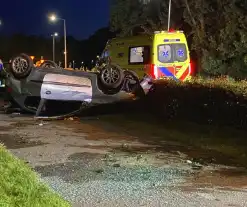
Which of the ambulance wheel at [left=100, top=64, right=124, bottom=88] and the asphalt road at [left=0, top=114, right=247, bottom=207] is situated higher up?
the ambulance wheel at [left=100, top=64, right=124, bottom=88]

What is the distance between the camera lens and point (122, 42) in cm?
1786

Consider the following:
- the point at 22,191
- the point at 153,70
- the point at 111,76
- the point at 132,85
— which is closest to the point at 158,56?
the point at 153,70

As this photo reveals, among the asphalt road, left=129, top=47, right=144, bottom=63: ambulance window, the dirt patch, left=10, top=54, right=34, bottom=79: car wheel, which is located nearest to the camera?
the asphalt road

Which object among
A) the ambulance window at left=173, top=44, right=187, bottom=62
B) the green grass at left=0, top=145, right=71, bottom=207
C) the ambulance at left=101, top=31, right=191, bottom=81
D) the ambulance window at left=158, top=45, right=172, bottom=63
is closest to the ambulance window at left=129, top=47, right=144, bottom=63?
the ambulance at left=101, top=31, right=191, bottom=81

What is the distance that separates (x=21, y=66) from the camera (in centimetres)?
A: 1320

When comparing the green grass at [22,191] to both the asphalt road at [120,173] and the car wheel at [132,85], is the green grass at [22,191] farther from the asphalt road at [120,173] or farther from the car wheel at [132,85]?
the car wheel at [132,85]

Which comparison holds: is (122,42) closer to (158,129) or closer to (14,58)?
(14,58)

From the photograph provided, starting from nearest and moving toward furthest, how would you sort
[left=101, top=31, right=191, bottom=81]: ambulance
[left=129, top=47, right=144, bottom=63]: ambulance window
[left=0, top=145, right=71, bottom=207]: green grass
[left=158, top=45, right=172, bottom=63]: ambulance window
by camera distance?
1. [left=0, top=145, right=71, bottom=207]: green grass
2. [left=101, top=31, right=191, bottom=81]: ambulance
3. [left=158, top=45, right=172, bottom=63]: ambulance window
4. [left=129, top=47, right=144, bottom=63]: ambulance window

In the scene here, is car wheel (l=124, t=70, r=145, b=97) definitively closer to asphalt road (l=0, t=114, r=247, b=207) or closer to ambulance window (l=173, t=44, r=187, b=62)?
asphalt road (l=0, t=114, r=247, b=207)

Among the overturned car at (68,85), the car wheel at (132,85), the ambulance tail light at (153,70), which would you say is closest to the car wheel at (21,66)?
the overturned car at (68,85)

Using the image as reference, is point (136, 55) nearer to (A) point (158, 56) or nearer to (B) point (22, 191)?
(A) point (158, 56)

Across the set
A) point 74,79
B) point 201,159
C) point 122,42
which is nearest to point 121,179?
point 201,159

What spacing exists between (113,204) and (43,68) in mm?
8237

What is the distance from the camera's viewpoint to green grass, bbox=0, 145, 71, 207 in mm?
→ 4023
